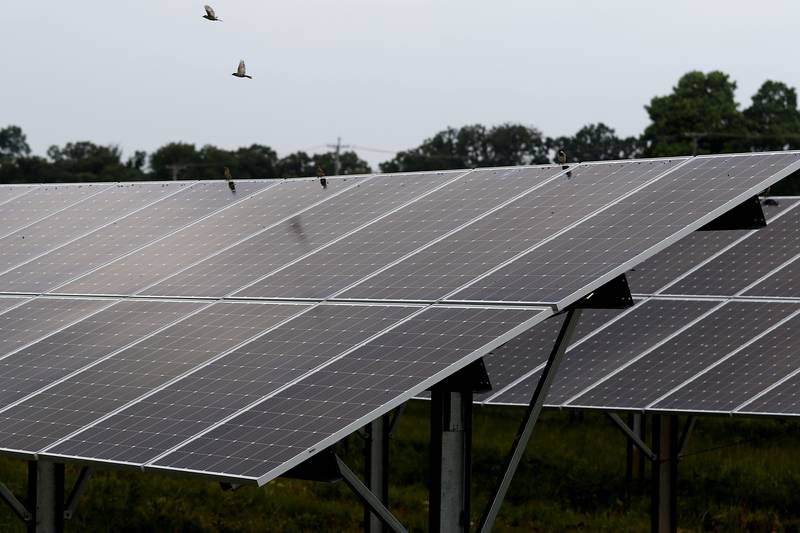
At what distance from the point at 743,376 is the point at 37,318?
9610 mm

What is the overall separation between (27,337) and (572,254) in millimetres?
6405

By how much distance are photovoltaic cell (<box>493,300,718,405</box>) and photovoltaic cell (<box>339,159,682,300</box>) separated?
4434 millimetres

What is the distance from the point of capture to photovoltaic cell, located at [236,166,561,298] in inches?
591

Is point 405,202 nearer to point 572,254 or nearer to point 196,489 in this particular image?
point 572,254

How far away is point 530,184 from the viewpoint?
16.4m

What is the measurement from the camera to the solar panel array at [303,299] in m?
11.8

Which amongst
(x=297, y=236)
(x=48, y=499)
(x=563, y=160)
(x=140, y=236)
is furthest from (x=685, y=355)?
(x=48, y=499)

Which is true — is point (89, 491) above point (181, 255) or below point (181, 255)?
below

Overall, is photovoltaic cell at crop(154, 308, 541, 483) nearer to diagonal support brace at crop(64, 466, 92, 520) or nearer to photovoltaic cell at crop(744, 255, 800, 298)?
diagonal support brace at crop(64, 466, 92, 520)

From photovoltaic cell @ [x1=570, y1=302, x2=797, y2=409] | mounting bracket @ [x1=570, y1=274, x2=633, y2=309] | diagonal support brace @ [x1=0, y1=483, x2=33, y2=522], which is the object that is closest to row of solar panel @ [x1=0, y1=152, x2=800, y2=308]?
mounting bracket @ [x1=570, y1=274, x2=633, y2=309]

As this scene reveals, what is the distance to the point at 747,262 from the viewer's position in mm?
22656

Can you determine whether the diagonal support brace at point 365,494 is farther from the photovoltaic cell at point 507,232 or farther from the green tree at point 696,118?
the green tree at point 696,118

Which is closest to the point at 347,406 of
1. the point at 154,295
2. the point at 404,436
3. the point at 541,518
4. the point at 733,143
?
the point at 154,295

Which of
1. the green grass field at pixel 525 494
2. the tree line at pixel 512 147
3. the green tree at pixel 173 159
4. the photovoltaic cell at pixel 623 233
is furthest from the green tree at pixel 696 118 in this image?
the photovoltaic cell at pixel 623 233
